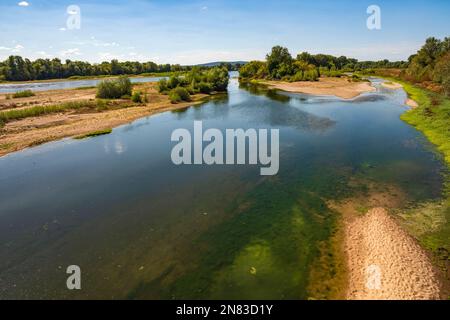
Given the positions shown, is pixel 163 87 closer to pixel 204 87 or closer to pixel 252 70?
pixel 204 87

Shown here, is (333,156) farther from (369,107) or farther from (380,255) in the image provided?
(369,107)

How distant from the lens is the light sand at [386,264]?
42.0ft

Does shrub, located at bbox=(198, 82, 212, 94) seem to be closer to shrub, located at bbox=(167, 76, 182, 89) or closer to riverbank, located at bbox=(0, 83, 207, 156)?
shrub, located at bbox=(167, 76, 182, 89)

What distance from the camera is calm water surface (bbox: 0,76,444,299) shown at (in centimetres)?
1433

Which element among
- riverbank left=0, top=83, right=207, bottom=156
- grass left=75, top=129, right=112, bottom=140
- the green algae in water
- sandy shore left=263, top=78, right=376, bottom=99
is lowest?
the green algae in water

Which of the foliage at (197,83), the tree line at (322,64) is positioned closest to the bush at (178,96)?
the foliage at (197,83)

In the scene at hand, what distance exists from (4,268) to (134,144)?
22.4 meters

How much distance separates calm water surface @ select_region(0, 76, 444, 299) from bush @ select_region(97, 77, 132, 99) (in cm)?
3450

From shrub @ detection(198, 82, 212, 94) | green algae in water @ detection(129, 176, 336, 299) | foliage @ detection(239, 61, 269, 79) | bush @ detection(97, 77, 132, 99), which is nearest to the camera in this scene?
green algae in water @ detection(129, 176, 336, 299)

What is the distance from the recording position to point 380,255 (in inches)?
593

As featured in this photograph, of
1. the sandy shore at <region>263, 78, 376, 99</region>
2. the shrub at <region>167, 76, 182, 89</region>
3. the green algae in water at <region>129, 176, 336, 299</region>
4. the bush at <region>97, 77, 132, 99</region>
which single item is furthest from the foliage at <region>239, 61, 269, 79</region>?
the green algae in water at <region>129, 176, 336, 299</region>

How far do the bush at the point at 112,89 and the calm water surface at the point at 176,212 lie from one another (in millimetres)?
34495

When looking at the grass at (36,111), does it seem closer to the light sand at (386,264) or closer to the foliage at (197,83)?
the foliage at (197,83)
